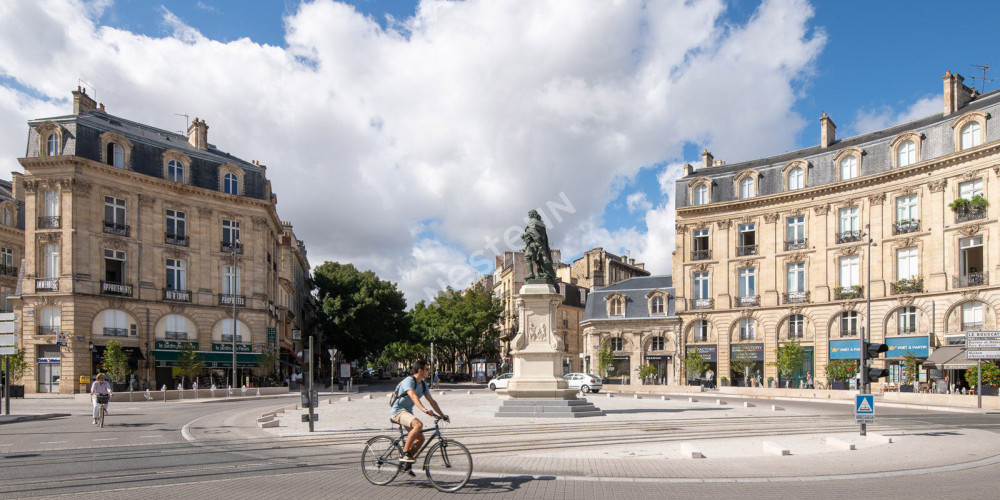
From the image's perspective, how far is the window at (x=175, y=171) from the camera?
157 feet

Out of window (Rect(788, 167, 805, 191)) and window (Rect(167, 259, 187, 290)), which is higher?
window (Rect(788, 167, 805, 191))

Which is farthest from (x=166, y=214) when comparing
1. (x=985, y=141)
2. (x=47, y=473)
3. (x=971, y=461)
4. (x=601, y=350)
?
(x=985, y=141)

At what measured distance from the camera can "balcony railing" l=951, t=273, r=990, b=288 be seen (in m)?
41.5

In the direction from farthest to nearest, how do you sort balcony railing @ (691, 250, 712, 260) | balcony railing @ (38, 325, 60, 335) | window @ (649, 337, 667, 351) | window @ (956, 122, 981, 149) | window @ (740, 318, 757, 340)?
window @ (649, 337, 667, 351) → balcony railing @ (691, 250, 712, 260) → window @ (740, 318, 757, 340) → window @ (956, 122, 981, 149) → balcony railing @ (38, 325, 60, 335)

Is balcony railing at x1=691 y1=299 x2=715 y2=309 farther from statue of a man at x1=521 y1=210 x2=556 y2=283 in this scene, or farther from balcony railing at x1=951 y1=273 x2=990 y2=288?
statue of a man at x1=521 y1=210 x2=556 y2=283

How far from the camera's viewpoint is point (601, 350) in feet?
197

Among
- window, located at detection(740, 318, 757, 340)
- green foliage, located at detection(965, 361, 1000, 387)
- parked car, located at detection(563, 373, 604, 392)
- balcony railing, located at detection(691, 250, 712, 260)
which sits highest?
balcony railing, located at detection(691, 250, 712, 260)

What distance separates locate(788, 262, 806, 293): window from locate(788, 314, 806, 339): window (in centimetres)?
196

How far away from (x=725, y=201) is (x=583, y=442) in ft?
142

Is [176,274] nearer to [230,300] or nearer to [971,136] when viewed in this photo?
[230,300]

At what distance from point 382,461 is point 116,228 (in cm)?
4130

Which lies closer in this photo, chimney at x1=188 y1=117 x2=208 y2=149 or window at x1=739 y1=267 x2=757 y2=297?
chimney at x1=188 y1=117 x2=208 y2=149

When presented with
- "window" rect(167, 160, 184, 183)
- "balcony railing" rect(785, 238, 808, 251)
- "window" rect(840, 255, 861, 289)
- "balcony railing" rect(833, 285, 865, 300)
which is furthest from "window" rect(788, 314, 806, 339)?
"window" rect(167, 160, 184, 183)

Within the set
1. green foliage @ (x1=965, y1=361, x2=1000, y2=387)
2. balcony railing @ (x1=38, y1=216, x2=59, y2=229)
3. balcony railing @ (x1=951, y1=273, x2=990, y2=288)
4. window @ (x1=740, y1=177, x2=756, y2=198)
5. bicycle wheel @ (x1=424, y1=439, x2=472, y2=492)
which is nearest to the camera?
bicycle wheel @ (x1=424, y1=439, x2=472, y2=492)
